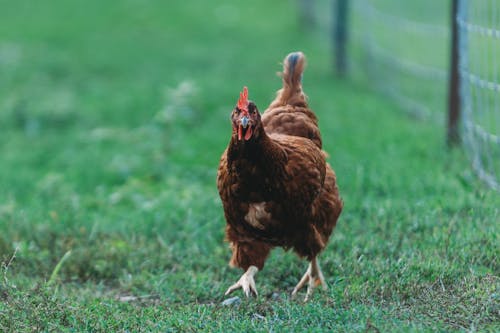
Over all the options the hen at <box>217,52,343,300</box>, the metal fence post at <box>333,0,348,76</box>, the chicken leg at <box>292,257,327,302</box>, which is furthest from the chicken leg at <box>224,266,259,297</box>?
the metal fence post at <box>333,0,348,76</box>

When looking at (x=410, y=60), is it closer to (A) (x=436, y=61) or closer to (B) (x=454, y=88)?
(A) (x=436, y=61)

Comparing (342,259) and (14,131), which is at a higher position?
(342,259)

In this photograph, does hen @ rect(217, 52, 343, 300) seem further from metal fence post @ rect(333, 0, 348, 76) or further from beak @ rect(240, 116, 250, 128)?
metal fence post @ rect(333, 0, 348, 76)

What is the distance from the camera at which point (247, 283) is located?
462 centimetres

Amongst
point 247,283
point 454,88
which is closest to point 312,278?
point 247,283

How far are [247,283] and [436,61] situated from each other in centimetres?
712

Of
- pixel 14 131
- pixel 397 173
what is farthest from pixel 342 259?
pixel 14 131

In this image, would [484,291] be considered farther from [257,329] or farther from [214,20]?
[214,20]

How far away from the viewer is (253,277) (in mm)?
4762

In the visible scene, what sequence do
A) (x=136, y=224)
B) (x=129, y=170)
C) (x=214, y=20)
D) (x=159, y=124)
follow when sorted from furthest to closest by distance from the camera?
(x=214, y=20), (x=159, y=124), (x=129, y=170), (x=136, y=224)

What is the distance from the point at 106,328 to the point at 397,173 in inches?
126

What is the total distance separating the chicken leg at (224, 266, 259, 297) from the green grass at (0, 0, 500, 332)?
0.38ft

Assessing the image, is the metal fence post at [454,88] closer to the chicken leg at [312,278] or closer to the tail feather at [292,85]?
the tail feather at [292,85]

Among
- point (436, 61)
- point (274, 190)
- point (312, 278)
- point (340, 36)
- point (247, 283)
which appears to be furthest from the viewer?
point (340, 36)
